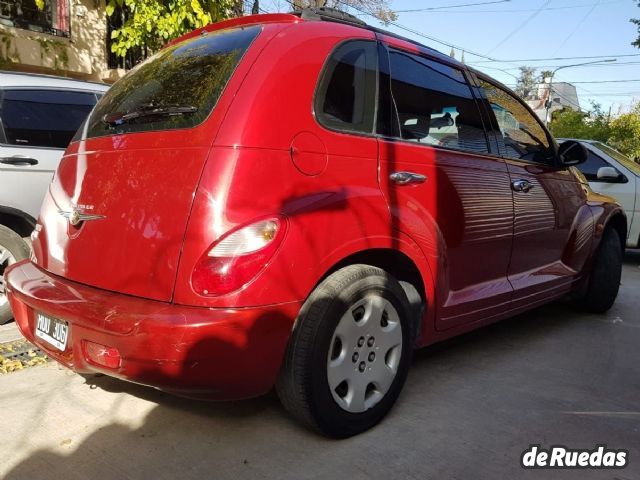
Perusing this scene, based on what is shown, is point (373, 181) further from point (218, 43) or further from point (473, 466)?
point (473, 466)

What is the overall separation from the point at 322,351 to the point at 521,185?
200 cm

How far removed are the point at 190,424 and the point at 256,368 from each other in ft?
2.34

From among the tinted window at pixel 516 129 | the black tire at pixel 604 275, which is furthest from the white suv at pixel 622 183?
the tinted window at pixel 516 129

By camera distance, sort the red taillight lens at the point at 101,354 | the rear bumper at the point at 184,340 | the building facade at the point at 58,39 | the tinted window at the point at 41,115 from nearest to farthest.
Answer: the rear bumper at the point at 184,340
the red taillight lens at the point at 101,354
the tinted window at the point at 41,115
the building facade at the point at 58,39

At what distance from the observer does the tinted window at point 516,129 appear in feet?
12.1

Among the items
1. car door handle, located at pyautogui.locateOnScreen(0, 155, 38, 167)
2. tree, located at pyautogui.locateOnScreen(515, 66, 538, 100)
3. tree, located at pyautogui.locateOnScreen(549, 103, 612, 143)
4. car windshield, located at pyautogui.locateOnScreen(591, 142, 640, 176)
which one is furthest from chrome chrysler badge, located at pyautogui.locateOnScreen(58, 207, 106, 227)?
tree, located at pyautogui.locateOnScreen(515, 66, 538, 100)

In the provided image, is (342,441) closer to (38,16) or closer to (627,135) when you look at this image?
(38,16)

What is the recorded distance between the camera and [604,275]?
4.79 metres

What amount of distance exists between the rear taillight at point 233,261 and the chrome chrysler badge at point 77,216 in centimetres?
63

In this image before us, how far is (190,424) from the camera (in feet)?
8.91

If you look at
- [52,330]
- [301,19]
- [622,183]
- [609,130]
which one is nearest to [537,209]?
[301,19]

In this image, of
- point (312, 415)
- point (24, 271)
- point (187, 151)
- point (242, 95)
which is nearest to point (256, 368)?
point (312, 415)

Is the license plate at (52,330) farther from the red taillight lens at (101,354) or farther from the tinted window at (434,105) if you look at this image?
the tinted window at (434,105)

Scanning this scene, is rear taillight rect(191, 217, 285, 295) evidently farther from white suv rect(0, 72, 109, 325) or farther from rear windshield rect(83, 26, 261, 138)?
white suv rect(0, 72, 109, 325)
